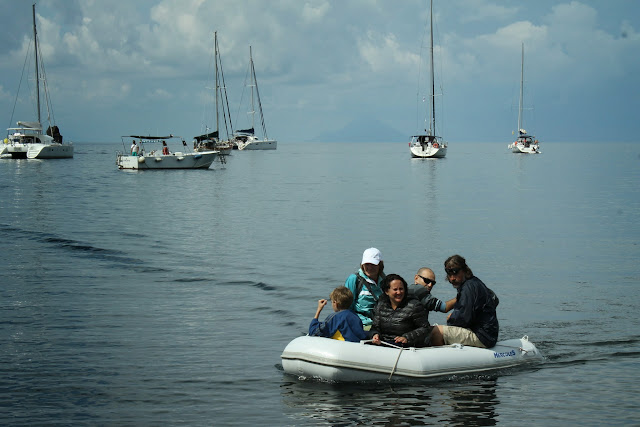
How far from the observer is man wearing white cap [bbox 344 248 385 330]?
11.9 meters

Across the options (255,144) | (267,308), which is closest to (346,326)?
(267,308)

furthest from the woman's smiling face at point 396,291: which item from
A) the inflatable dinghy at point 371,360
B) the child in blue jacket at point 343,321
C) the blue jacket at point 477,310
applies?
the blue jacket at point 477,310

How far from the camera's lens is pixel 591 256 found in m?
26.0

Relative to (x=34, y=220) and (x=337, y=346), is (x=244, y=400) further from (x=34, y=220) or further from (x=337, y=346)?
(x=34, y=220)

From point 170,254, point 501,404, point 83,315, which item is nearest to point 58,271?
point 170,254

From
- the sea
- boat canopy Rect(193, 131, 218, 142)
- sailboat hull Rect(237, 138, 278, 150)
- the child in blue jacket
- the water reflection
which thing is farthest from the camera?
sailboat hull Rect(237, 138, 278, 150)

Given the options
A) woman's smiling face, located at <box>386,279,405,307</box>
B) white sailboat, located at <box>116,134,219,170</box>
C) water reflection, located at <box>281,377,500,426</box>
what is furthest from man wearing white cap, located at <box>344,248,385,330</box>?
white sailboat, located at <box>116,134,219,170</box>

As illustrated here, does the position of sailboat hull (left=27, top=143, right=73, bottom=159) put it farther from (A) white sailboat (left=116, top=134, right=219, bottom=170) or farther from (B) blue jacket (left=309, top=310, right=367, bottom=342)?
(B) blue jacket (left=309, top=310, right=367, bottom=342)

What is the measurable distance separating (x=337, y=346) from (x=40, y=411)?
407 centimetres

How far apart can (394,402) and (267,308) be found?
698cm

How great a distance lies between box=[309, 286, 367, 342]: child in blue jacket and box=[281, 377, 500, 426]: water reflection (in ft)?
2.36

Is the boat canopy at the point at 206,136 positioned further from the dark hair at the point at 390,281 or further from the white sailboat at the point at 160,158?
the dark hair at the point at 390,281

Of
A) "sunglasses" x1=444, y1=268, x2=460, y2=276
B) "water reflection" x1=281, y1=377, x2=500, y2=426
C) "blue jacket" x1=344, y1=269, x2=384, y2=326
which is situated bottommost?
"water reflection" x1=281, y1=377, x2=500, y2=426

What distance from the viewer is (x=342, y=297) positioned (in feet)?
38.1
